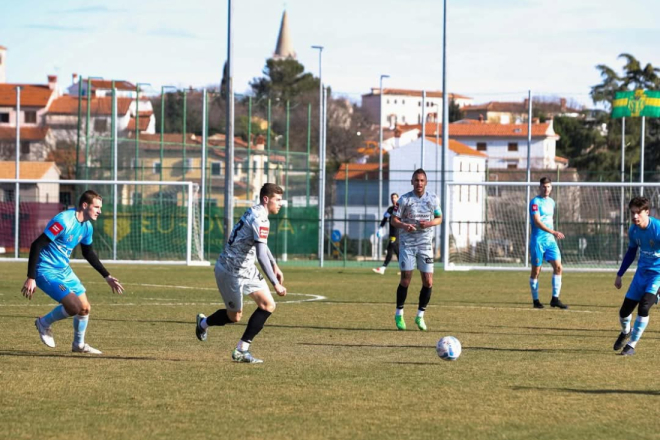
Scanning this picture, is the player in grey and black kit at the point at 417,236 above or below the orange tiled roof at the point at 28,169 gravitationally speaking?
below

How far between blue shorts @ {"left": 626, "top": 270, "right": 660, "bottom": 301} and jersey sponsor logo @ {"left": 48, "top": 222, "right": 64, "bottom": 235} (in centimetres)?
615

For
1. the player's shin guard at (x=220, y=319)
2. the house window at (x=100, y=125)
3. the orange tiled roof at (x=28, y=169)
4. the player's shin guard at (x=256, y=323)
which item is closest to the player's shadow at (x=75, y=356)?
the player's shin guard at (x=220, y=319)

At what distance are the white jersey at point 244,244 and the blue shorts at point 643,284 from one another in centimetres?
414

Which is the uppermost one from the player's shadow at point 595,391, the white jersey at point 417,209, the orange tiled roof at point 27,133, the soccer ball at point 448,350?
the orange tiled roof at point 27,133

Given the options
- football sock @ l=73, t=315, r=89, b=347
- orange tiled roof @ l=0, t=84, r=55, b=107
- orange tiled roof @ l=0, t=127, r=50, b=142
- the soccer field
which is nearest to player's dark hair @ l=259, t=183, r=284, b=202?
the soccer field

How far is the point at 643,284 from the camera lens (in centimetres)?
1129

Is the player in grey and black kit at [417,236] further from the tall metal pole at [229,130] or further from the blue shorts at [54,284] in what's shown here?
the tall metal pole at [229,130]

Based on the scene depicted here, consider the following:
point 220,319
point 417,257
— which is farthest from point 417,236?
point 220,319

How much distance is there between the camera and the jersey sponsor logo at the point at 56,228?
35.1 feet

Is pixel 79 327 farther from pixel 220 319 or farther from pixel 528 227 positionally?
pixel 528 227

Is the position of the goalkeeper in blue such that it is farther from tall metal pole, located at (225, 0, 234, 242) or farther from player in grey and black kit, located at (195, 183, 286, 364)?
Answer: tall metal pole, located at (225, 0, 234, 242)

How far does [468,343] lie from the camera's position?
1241 centimetres

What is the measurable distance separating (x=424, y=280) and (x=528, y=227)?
20664mm

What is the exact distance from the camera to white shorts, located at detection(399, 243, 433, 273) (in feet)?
46.6
